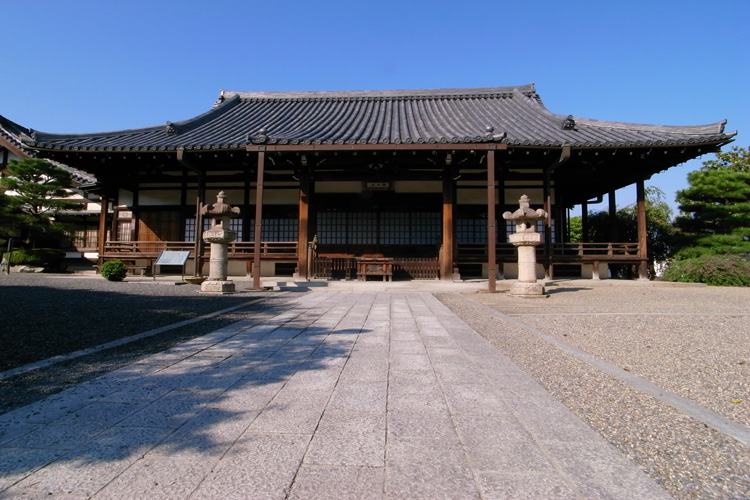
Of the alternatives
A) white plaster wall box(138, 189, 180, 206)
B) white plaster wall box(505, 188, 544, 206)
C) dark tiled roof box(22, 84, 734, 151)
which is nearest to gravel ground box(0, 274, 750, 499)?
dark tiled roof box(22, 84, 734, 151)

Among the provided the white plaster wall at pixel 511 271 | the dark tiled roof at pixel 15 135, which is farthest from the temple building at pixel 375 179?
the dark tiled roof at pixel 15 135

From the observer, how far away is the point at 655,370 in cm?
319

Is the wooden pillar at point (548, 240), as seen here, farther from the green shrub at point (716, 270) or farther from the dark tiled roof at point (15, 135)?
the dark tiled roof at point (15, 135)

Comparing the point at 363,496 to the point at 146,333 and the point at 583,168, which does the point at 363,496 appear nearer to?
the point at 146,333

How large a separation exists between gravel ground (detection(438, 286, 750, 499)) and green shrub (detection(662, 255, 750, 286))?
4.46 metres

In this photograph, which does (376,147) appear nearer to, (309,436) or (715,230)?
(309,436)

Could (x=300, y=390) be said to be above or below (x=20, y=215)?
below

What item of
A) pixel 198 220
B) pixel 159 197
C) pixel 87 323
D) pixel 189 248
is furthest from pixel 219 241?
pixel 159 197

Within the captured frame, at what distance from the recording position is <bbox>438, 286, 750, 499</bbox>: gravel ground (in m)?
1.74

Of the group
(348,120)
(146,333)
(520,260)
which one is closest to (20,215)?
(348,120)

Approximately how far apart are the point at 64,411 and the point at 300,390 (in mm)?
1324

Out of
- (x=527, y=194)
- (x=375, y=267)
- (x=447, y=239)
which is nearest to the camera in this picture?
(x=447, y=239)

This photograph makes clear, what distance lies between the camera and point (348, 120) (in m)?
14.4

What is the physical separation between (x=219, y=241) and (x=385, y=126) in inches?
289
